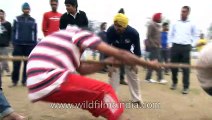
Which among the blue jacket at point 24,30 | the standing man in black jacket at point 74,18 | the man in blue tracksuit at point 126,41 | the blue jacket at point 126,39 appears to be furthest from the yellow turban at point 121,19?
the blue jacket at point 24,30

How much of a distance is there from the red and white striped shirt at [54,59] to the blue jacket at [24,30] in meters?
4.84

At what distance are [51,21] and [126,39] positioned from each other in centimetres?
189

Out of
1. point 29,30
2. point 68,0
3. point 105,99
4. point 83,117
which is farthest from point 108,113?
point 29,30

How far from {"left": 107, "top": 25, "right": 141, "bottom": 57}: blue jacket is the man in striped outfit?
344 centimetres

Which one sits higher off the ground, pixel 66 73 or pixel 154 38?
pixel 66 73

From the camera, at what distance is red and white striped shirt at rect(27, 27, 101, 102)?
3.91 m

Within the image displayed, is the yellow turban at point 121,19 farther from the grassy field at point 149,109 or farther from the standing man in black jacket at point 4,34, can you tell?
the standing man in black jacket at point 4,34

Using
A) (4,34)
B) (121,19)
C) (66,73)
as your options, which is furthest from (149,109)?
(4,34)

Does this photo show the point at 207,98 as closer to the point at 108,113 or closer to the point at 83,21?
the point at 83,21

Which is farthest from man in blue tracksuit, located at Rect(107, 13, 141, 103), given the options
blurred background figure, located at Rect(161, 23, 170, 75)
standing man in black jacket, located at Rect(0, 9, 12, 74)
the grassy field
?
blurred background figure, located at Rect(161, 23, 170, 75)

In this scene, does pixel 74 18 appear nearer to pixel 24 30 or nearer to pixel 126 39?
pixel 126 39

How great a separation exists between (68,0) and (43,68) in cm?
353

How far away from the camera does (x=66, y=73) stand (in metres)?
3.94

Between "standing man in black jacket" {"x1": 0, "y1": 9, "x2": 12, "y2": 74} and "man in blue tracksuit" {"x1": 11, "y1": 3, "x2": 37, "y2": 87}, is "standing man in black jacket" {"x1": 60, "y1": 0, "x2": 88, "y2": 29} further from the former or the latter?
"standing man in black jacket" {"x1": 0, "y1": 9, "x2": 12, "y2": 74}
